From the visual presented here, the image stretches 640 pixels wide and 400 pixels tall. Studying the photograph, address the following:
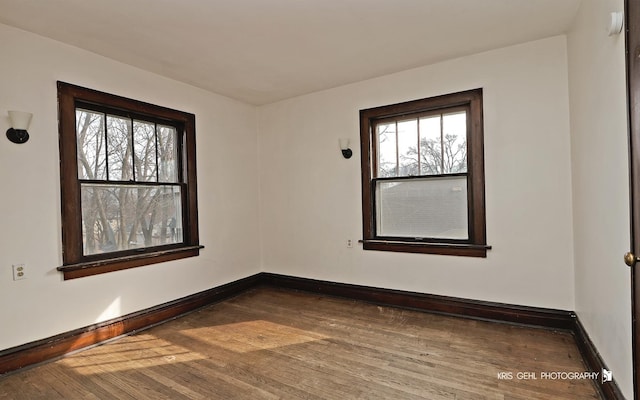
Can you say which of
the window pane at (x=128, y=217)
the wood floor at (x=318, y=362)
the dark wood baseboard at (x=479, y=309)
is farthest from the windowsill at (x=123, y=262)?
the dark wood baseboard at (x=479, y=309)

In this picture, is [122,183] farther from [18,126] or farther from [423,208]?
[423,208]

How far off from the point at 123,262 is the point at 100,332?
643 millimetres

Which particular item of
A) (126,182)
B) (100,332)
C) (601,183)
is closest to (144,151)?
(126,182)

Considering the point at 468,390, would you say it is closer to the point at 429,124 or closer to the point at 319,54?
the point at 429,124

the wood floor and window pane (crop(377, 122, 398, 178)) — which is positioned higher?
window pane (crop(377, 122, 398, 178))

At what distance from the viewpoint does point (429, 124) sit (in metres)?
3.67

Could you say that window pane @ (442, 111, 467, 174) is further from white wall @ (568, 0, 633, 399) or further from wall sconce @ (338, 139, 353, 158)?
wall sconce @ (338, 139, 353, 158)

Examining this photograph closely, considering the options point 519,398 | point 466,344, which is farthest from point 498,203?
point 519,398

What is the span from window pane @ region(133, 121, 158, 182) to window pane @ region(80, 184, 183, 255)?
0.43 feet

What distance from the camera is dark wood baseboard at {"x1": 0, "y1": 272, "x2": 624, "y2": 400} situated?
8.14 feet

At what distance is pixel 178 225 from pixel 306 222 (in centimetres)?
163

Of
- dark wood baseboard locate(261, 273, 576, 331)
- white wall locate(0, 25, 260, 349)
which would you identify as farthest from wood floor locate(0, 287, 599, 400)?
white wall locate(0, 25, 260, 349)

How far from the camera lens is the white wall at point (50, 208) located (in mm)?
2529

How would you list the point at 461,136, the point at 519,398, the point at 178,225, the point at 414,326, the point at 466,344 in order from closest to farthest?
1. the point at 519,398
2. the point at 466,344
3. the point at 414,326
4. the point at 461,136
5. the point at 178,225
